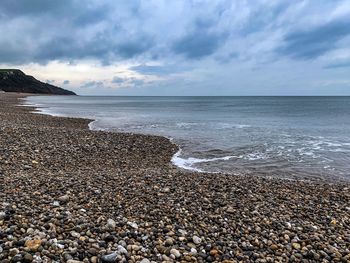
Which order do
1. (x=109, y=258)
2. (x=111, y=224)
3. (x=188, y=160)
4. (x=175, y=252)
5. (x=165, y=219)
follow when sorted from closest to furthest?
(x=109, y=258) → (x=175, y=252) → (x=111, y=224) → (x=165, y=219) → (x=188, y=160)

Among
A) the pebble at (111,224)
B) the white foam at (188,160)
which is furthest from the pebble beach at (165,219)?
the white foam at (188,160)

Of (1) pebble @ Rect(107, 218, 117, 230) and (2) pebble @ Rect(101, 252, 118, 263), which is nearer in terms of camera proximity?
(2) pebble @ Rect(101, 252, 118, 263)

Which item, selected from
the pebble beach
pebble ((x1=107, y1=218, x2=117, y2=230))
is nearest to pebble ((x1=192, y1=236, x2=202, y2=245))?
the pebble beach

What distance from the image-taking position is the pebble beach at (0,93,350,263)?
585cm

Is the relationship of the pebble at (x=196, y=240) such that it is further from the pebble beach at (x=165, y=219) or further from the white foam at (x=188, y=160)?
the white foam at (x=188, y=160)

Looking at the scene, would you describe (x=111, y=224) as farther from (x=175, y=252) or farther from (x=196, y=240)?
(x=196, y=240)

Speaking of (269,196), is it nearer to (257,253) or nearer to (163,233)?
(257,253)

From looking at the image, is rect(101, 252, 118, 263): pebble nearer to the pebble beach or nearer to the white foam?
the pebble beach

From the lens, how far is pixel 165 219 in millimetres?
7332

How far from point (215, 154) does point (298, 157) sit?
5390 mm

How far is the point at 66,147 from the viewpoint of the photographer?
16812 millimetres

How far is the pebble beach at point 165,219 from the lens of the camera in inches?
230

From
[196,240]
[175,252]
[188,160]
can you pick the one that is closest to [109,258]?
[175,252]

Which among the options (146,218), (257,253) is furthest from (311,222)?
(146,218)
